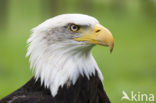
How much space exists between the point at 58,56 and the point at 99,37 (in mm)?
421

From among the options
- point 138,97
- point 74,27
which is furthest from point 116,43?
point 74,27

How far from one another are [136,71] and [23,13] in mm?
9674

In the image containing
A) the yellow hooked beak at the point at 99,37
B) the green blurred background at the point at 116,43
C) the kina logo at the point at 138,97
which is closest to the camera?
the yellow hooked beak at the point at 99,37

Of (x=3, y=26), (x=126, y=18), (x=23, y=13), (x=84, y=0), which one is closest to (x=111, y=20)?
(x=126, y=18)

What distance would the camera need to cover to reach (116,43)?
490 inches

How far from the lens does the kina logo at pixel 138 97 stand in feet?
27.1

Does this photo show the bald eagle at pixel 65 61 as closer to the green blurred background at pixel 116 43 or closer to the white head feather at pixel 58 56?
the white head feather at pixel 58 56

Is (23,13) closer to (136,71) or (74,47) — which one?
(136,71)

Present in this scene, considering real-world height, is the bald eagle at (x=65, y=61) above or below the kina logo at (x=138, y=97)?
above

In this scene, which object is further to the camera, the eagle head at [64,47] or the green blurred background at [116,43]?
the green blurred background at [116,43]

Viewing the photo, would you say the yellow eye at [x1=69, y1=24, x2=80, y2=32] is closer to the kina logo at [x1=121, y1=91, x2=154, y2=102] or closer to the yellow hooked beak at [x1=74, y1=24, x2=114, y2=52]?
the yellow hooked beak at [x1=74, y1=24, x2=114, y2=52]

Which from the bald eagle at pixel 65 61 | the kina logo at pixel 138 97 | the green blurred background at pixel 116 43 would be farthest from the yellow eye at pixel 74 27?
the kina logo at pixel 138 97

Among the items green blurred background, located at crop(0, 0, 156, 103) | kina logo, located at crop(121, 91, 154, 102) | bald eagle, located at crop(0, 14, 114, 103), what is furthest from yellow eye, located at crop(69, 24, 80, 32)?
kina logo, located at crop(121, 91, 154, 102)

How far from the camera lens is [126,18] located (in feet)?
52.5
